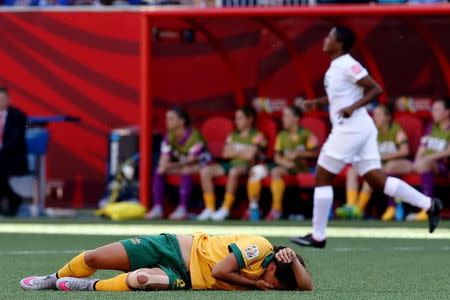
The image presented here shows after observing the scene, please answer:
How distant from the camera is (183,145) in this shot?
18812 mm

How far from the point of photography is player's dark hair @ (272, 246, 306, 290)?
8.64 meters

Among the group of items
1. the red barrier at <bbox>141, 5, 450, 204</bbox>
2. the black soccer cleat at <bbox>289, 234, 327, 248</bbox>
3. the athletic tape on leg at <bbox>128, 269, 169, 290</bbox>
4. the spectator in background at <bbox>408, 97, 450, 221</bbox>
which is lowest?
the black soccer cleat at <bbox>289, 234, 327, 248</bbox>

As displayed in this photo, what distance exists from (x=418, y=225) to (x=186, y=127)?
352cm

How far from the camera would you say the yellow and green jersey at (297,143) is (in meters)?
18.3

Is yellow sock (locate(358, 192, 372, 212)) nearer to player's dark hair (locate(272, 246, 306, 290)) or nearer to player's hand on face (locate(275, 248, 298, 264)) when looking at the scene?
player's dark hair (locate(272, 246, 306, 290))

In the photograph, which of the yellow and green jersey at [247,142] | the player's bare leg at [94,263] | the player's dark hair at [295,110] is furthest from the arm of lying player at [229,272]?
the yellow and green jersey at [247,142]

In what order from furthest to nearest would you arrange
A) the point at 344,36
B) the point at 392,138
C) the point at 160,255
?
the point at 392,138 → the point at 344,36 → the point at 160,255

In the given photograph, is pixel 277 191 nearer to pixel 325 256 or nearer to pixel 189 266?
pixel 325 256

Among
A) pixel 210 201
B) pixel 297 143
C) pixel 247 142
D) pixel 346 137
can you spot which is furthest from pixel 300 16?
pixel 346 137

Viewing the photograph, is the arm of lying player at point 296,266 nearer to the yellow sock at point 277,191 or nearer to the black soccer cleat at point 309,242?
the black soccer cleat at point 309,242

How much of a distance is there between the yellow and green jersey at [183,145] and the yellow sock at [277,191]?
3.68 ft

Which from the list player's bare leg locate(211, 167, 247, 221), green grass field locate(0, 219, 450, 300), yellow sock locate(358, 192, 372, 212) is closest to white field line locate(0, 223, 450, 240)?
green grass field locate(0, 219, 450, 300)

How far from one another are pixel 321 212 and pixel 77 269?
4.48m

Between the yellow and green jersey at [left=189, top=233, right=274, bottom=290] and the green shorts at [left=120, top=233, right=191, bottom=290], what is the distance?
0.27 ft
